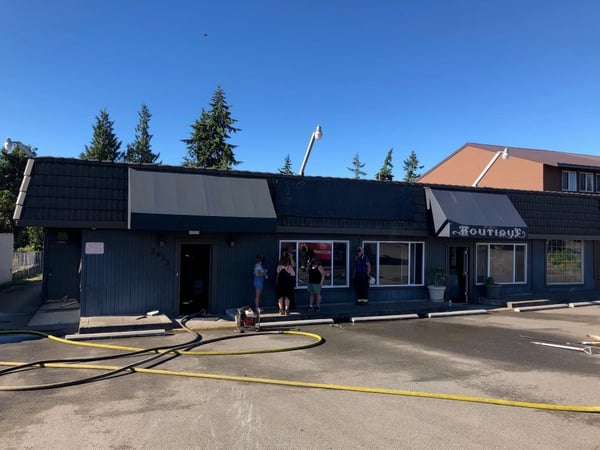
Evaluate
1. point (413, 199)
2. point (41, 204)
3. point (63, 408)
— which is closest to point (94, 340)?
point (41, 204)

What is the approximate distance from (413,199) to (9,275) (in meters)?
20.3

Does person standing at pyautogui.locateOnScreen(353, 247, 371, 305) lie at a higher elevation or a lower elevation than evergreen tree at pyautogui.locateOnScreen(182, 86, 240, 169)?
lower

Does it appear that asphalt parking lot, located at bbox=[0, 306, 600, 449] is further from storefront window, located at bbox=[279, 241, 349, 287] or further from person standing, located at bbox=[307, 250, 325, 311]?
storefront window, located at bbox=[279, 241, 349, 287]

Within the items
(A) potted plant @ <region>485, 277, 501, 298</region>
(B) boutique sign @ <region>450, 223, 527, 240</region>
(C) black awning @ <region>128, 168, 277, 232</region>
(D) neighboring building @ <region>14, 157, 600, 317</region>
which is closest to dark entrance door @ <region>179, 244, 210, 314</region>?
(D) neighboring building @ <region>14, 157, 600, 317</region>

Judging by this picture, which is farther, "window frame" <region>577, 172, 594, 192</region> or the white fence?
"window frame" <region>577, 172, 594, 192</region>

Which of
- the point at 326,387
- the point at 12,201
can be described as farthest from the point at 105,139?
the point at 326,387

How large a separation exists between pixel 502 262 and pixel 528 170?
42.7 ft

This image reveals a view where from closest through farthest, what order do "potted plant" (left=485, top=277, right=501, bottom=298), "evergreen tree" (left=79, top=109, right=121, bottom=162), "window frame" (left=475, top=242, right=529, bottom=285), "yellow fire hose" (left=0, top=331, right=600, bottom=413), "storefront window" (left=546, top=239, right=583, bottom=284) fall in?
"yellow fire hose" (left=0, top=331, right=600, bottom=413), "potted plant" (left=485, top=277, right=501, bottom=298), "window frame" (left=475, top=242, right=529, bottom=285), "storefront window" (left=546, top=239, right=583, bottom=284), "evergreen tree" (left=79, top=109, right=121, bottom=162)

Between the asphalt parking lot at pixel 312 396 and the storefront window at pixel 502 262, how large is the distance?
714 cm

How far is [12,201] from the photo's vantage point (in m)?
31.6

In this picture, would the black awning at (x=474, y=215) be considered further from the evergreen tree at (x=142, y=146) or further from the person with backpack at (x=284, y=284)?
the evergreen tree at (x=142, y=146)

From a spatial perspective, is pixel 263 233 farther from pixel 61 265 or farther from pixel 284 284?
pixel 61 265

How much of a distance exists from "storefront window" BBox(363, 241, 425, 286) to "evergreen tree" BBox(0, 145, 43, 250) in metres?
11.2

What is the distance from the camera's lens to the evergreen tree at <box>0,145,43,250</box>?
29484mm
